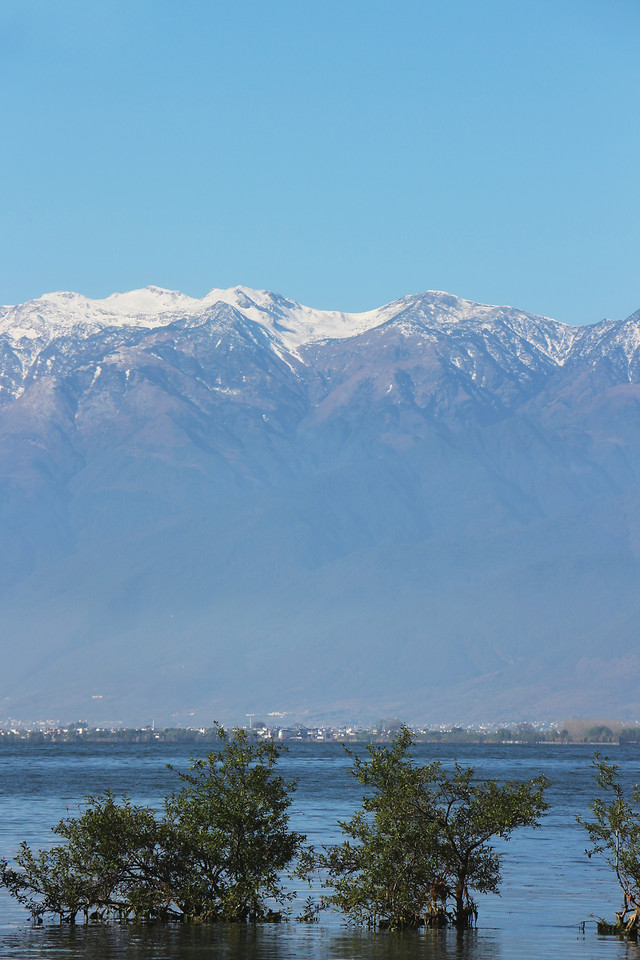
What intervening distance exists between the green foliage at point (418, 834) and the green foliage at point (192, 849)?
2790 mm

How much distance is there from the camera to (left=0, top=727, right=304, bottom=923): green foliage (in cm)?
4881

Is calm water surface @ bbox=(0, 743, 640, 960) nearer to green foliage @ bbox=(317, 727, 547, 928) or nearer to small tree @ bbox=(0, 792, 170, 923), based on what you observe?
small tree @ bbox=(0, 792, 170, 923)

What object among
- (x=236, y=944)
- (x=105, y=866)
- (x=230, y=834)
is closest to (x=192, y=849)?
(x=230, y=834)

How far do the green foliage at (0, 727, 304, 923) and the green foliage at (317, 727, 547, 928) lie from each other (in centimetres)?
279

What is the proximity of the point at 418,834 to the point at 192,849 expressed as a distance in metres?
7.70

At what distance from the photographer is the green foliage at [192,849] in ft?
160

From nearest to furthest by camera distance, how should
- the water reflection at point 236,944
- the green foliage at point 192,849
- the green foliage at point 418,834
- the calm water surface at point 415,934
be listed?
the water reflection at point 236,944 → the calm water surface at point 415,934 → the green foliage at point 418,834 → the green foliage at point 192,849

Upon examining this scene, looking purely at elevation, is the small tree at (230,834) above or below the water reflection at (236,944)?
above

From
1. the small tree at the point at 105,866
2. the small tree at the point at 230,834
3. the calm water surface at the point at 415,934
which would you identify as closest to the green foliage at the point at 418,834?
the calm water surface at the point at 415,934

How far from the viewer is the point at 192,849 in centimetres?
4894

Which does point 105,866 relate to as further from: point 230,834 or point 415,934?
point 415,934

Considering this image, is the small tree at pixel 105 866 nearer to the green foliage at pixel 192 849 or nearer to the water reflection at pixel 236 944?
the green foliage at pixel 192 849

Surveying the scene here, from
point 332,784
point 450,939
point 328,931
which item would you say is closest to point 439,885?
point 450,939

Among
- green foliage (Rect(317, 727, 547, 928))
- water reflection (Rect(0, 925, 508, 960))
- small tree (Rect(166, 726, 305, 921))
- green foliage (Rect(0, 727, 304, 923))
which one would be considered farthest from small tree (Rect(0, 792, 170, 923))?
green foliage (Rect(317, 727, 547, 928))
